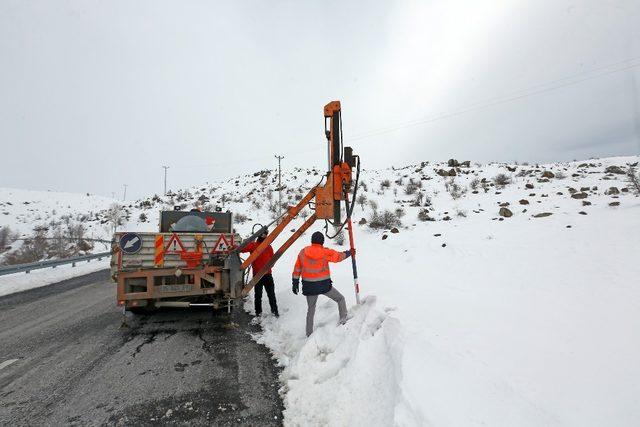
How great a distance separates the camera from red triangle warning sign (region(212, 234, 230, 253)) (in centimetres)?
627

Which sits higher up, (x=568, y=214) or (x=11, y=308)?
(x=568, y=214)

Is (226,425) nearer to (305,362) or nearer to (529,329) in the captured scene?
(305,362)

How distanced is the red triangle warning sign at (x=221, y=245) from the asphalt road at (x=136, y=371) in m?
1.40

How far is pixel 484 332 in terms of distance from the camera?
3771 millimetres

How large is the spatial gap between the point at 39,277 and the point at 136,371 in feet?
39.1

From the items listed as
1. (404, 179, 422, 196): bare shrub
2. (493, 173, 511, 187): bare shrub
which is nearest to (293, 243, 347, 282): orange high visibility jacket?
(404, 179, 422, 196): bare shrub

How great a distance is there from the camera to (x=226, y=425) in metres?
2.96

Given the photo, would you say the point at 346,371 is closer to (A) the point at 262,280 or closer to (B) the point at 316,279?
(B) the point at 316,279

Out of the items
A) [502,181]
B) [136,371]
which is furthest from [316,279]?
[502,181]

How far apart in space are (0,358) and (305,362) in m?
4.58

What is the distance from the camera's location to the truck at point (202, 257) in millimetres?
5309

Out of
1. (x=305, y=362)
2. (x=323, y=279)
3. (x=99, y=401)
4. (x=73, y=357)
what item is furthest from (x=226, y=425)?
(x=73, y=357)

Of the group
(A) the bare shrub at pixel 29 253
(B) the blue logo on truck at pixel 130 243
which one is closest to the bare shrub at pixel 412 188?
(B) the blue logo on truck at pixel 130 243

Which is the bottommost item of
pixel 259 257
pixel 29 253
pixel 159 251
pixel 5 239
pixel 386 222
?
pixel 29 253
